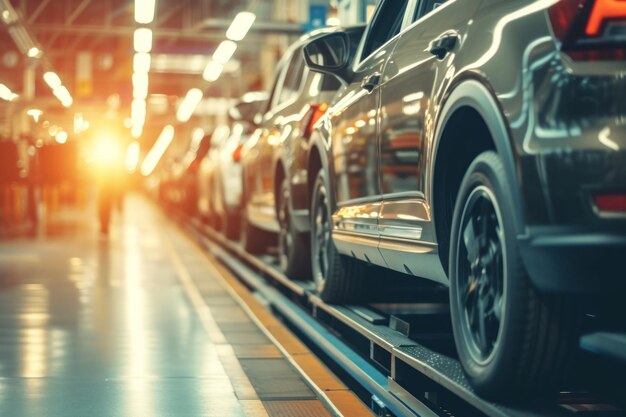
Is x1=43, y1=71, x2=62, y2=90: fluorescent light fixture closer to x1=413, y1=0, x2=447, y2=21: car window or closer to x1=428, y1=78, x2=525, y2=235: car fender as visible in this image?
x1=413, y1=0, x2=447, y2=21: car window

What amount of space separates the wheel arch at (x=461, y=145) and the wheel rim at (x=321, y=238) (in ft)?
8.15

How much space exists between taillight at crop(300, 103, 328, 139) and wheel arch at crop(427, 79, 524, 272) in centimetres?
325

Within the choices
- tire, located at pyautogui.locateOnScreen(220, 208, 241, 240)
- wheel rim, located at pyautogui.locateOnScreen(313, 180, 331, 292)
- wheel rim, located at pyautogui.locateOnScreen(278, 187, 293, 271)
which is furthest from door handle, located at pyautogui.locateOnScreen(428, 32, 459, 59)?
tire, located at pyautogui.locateOnScreen(220, 208, 241, 240)

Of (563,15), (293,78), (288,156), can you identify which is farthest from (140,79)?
(563,15)

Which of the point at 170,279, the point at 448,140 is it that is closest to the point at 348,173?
the point at 448,140

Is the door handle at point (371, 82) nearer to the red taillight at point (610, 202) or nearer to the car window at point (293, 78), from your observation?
the red taillight at point (610, 202)

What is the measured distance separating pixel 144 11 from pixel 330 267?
462 inches

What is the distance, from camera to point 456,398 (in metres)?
4.69

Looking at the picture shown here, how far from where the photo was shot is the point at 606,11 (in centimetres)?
290

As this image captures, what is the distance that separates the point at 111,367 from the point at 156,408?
1.18m

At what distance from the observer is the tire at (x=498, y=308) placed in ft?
10.7

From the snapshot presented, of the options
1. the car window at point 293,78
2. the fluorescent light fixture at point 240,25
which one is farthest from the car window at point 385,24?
the fluorescent light fixture at point 240,25

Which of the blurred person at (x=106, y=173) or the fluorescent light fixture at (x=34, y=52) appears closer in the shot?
the blurred person at (x=106, y=173)

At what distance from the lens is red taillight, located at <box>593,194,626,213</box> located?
288cm
